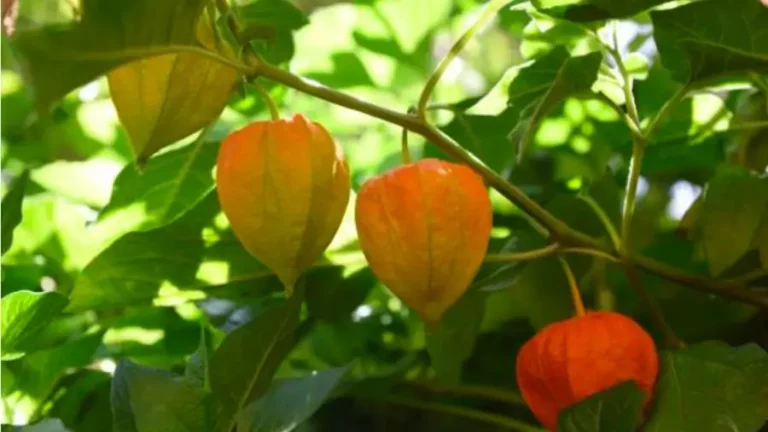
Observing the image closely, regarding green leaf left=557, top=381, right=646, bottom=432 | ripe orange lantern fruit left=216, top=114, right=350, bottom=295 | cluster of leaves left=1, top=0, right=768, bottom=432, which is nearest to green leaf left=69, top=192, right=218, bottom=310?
cluster of leaves left=1, top=0, right=768, bottom=432

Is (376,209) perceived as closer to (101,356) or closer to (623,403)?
(623,403)

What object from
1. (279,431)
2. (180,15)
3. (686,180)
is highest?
(180,15)

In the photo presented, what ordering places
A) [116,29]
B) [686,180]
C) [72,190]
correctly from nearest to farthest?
[116,29] < [72,190] < [686,180]

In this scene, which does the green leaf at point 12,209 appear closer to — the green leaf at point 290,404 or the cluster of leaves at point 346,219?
the cluster of leaves at point 346,219

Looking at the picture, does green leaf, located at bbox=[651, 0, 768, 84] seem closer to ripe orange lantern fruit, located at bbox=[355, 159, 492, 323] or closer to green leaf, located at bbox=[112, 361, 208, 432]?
ripe orange lantern fruit, located at bbox=[355, 159, 492, 323]

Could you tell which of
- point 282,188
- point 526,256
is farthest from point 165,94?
point 526,256

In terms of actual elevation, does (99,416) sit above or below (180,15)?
below

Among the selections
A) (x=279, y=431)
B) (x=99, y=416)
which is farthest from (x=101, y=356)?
(x=279, y=431)

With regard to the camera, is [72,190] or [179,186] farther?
[72,190]
